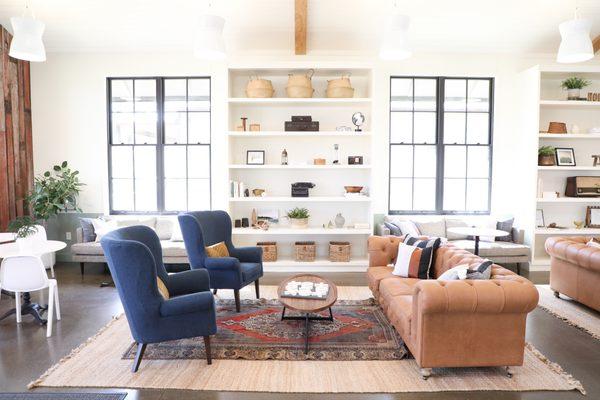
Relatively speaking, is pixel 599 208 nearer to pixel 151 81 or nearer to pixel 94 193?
pixel 151 81

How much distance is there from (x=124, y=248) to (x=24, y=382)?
1211mm

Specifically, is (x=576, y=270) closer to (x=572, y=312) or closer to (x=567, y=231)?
(x=572, y=312)

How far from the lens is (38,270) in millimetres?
3689

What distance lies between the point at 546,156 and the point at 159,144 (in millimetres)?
6067

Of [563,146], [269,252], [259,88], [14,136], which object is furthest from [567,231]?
[14,136]

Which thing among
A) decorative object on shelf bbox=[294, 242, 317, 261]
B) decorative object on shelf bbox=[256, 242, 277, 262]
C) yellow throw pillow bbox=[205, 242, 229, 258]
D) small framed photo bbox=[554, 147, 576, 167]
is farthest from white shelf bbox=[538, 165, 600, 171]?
yellow throw pillow bbox=[205, 242, 229, 258]

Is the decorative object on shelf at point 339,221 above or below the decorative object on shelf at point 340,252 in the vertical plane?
above

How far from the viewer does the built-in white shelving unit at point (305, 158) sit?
641cm

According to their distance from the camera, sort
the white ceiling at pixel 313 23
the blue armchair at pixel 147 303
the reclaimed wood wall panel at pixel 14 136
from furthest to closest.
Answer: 1. the reclaimed wood wall panel at pixel 14 136
2. the white ceiling at pixel 313 23
3. the blue armchair at pixel 147 303

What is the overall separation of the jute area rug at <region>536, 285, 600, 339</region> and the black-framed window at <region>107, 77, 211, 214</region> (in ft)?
16.3

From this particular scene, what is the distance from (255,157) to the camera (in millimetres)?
6488

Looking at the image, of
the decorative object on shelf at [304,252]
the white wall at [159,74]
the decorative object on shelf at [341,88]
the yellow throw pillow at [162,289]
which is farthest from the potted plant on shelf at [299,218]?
the yellow throw pillow at [162,289]

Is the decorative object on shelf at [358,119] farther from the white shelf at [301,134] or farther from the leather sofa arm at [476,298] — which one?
the leather sofa arm at [476,298]

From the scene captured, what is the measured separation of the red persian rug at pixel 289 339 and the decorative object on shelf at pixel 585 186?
4.23 meters
